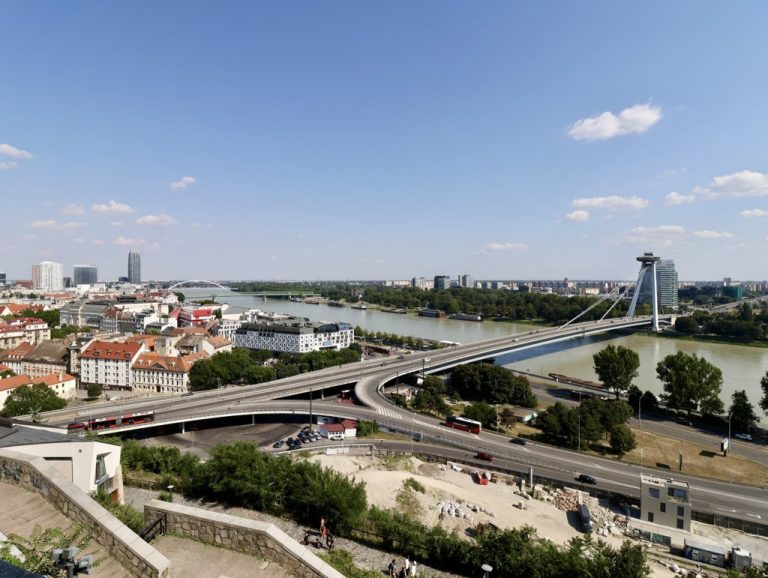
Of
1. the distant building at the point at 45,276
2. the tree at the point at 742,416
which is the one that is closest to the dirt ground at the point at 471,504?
the tree at the point at 742,416

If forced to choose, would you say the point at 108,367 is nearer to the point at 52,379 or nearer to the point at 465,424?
the point at 52,379

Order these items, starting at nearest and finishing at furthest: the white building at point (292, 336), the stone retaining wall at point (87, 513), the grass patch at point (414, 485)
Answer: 1. the stone retaining wall at point (87, 513)
2. the grass patch at point (414, 485)
3. the white building at point (292, 336)

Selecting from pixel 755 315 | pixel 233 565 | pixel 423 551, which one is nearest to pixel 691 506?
pixel 423 551

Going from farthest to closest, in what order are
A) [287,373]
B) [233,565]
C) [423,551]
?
[287,373] → [423,551] → [233,565]

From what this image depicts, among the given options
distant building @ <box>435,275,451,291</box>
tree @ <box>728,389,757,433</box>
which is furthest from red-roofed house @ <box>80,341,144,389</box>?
distant building @ <box>435,275,451,291</box>

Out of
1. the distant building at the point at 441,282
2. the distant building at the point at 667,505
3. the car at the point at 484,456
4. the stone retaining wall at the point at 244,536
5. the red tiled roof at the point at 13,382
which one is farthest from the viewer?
the distant building at the point at 441,282

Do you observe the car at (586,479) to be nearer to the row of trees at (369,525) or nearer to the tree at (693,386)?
the row of trees at (369,525)

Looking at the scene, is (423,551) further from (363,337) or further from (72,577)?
(363,337)
